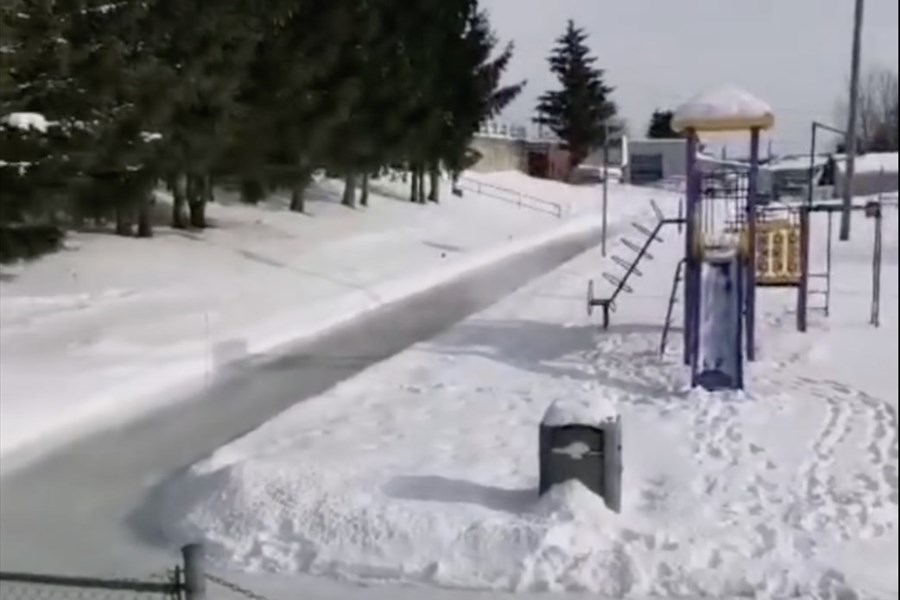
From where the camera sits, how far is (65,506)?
3.65 m

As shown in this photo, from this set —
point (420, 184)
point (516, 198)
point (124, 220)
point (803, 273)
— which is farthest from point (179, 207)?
point (803, 273)

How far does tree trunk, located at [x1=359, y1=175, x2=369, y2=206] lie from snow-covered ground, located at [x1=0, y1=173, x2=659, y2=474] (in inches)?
3.9

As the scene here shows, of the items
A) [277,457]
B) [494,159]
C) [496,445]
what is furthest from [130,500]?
[494,159]

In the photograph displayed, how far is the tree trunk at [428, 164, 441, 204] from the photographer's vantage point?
686 centimetres

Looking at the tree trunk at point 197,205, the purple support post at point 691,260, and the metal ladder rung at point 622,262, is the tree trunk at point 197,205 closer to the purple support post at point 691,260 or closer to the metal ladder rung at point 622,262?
the metal ladder rung at point 622,262

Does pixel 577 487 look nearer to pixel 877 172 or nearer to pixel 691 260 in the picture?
pixel 877 172

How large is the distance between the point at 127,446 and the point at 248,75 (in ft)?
18.2

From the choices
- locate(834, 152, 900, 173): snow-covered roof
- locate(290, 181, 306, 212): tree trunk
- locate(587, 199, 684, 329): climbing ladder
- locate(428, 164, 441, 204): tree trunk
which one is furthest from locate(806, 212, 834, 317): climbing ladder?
locate(834, 152, 900, 173): snow-covered roof

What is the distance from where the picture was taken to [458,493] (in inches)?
134

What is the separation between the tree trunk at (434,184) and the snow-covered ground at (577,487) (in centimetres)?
151

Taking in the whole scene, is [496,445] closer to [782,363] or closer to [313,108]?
[782,363]

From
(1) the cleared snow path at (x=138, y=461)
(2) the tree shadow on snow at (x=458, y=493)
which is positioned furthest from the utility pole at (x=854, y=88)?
(1) the cleared snow path at (x=138, y=461)

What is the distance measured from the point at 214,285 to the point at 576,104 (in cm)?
547

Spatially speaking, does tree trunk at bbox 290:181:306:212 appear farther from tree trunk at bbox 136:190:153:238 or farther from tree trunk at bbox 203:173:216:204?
tree trunk at bbox 136:190:153:238
